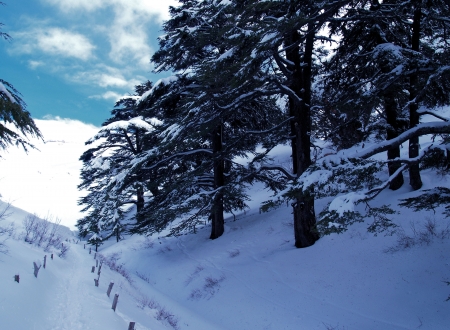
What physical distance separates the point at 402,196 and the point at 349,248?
301 cm

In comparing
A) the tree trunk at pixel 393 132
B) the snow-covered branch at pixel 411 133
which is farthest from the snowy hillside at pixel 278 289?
the snow-covered branch at pixel 411 133

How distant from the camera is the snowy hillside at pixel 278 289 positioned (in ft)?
15.8

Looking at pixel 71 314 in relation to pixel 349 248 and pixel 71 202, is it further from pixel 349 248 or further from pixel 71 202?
pixel 71 202

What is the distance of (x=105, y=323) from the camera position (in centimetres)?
470

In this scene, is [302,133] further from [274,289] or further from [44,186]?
[44,186]

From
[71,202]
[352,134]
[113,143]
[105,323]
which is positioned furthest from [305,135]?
[71,202]

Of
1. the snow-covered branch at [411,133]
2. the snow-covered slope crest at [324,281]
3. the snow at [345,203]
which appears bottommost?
the snow-covered slope crest at [324,281]

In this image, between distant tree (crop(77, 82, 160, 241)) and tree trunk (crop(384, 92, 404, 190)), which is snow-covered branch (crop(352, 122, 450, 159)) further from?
distant tree (crop(77, 82, 160, 241))

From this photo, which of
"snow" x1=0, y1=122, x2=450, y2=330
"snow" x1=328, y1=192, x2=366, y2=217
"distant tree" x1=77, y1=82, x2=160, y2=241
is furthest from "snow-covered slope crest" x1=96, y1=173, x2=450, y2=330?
"distant tree" x1=77, y1=82, x2=160, y2=241

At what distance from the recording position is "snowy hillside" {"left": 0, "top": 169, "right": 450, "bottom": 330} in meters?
4.82

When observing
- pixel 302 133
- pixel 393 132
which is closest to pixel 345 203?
pixel 302 133

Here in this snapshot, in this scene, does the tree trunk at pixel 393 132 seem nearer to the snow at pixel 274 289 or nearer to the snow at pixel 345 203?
the snow at pixel 274 289

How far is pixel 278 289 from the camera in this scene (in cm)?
718

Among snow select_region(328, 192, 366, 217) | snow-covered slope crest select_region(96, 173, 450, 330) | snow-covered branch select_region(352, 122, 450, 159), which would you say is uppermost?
snow-covered branch select_region(352, 122, 450, 159)
